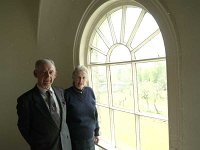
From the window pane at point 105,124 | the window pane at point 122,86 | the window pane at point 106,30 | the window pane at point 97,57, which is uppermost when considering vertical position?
the window pane at point 106,30

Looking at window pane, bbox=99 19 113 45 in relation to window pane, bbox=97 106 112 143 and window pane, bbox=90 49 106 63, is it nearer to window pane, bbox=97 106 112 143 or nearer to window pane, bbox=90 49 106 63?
window pane, bbox=90 49 106 63

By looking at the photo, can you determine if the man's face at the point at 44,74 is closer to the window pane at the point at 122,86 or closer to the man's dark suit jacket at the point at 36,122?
the man's dark suit jacket at the point at 36,122

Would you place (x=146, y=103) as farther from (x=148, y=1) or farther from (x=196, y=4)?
(x=196, y=4)

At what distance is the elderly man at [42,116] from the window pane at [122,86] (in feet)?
2.09

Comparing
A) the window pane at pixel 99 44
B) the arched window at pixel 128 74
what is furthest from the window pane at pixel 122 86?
the window pane at pixel 99 44

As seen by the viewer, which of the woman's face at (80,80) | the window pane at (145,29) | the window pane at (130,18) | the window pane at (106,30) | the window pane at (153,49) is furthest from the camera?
the window pane at (106,30)

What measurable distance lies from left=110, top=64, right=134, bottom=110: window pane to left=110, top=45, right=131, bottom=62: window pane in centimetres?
7

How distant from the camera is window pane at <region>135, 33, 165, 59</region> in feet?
6.04

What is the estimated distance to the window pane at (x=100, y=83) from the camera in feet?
8.82

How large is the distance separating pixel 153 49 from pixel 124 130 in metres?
0.90

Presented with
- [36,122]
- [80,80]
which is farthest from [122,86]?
[36,122]

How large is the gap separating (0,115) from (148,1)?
2.56 meters

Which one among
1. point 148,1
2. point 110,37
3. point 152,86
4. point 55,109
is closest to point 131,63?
point 152,86

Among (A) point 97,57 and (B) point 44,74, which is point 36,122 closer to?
(B) point 44,74
